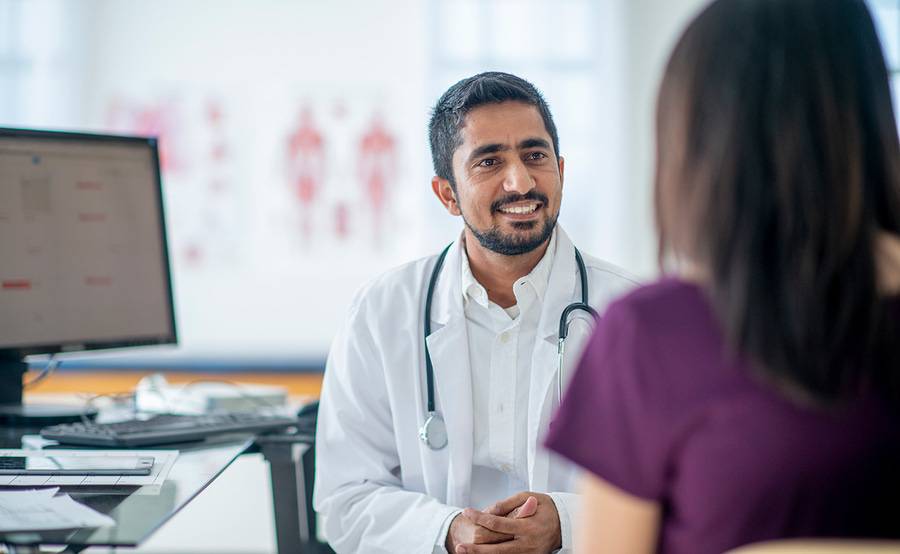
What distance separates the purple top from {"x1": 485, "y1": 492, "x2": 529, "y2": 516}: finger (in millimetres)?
661

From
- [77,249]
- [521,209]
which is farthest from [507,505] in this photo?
[77,249]

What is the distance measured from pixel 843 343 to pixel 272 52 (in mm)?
3556

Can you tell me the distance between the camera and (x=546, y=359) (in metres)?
1.59

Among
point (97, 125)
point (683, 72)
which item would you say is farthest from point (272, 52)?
point (683, 72)

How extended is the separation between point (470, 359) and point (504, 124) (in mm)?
460

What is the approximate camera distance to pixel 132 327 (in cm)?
187

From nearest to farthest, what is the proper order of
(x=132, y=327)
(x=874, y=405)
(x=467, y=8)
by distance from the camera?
(x=874, y=405) → (x=132, y=327) → (x=467, y=8)

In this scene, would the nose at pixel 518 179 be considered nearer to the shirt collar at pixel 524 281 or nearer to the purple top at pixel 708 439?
the shirt collar at pixel 524 281

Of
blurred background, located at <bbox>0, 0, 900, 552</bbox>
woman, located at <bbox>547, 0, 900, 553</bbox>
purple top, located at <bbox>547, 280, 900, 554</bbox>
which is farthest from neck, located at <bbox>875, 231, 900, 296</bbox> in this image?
blurred background, located at <bbox>0, 0, 900, 552</bbox>

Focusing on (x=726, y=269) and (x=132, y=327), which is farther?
(x=132, y=327)

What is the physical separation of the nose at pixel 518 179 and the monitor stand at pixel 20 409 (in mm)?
975

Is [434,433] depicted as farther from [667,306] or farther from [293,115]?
[293,115]

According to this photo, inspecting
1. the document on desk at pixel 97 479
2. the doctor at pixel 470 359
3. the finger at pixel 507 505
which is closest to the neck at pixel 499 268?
the doctor at pixel 470 359

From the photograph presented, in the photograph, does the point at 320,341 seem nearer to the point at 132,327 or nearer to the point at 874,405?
the point at 132,327
